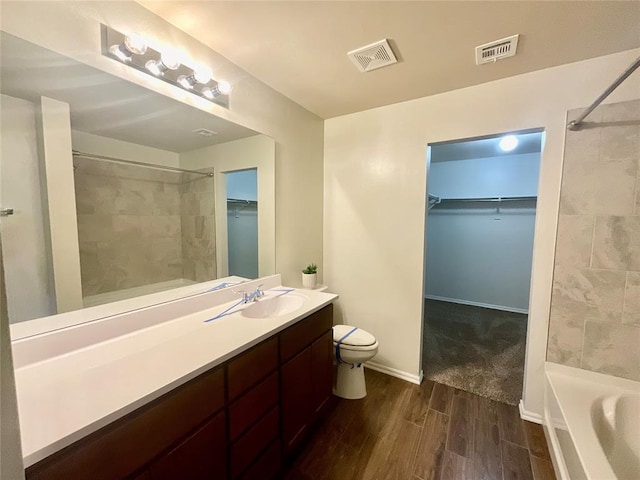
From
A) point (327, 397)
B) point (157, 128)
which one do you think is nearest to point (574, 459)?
point (327, 397)

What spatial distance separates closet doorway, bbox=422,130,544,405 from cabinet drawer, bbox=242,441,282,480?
178 centimetres

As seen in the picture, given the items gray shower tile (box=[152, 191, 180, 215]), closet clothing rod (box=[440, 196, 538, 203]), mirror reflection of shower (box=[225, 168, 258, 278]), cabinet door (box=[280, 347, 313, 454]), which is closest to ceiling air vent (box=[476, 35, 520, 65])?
mirror reflection of shower (box=[225, 168, 258, 278])

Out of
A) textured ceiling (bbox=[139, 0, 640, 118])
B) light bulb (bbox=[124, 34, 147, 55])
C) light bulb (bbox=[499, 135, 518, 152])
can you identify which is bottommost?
light bulb (bbox=[124, 34, 147, 55])

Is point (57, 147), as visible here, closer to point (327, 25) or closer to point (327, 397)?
point (327, 25)

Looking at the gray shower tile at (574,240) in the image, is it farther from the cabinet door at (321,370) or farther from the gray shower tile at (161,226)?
the gray shower tile at (161,226)

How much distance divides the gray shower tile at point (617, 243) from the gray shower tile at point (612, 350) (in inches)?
15.1

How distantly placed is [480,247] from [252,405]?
397 cm

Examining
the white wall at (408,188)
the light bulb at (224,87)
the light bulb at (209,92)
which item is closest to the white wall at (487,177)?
the white wall at (408,188)

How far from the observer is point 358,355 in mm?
1983

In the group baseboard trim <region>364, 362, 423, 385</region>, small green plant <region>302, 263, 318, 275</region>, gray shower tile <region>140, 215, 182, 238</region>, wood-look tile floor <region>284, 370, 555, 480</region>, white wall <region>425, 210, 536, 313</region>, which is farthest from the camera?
white wall <region>425, 210, 536, 313</region>

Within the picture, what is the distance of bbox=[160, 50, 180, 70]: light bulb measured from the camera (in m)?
1.30

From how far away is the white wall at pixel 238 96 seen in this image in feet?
3.22

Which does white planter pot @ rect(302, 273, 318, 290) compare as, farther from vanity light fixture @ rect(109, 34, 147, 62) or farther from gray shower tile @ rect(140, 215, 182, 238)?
vanity light fixture @ rect(109, 34, 147, 62)

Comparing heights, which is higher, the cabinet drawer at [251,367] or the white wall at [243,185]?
the white wall at [243,185]
